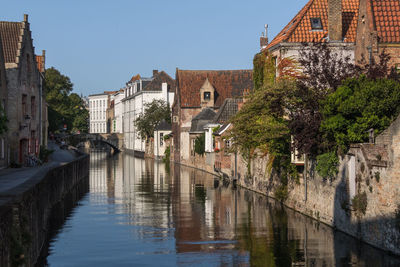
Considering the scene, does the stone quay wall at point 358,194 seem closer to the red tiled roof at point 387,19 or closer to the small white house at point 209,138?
the red tiled roof at point 387,19

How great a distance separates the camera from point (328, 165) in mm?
24359

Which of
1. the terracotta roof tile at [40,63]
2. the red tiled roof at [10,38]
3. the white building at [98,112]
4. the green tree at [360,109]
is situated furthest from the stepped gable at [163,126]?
the white building at [98,112]

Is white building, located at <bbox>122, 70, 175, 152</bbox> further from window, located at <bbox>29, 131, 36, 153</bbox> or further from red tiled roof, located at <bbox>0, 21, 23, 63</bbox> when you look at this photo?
red tiled roof, located at <bbox>0, 21, 23, 63</bbox>

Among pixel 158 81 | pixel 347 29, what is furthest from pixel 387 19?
pixel 158 81

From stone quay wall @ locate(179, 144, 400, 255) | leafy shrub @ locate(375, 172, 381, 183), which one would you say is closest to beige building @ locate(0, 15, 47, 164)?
stone quay wall @ locate(179, 144, 400, 255)

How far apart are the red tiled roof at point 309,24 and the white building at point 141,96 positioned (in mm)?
66077

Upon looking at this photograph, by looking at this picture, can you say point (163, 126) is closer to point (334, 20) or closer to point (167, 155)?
point (167, 155)

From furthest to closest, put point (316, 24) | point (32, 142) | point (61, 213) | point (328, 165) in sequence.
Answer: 1. point (32, 142)
2. point (316, 24)
3. point (61, 213)
4. point (328, 165)

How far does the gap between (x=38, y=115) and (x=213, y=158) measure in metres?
17.1

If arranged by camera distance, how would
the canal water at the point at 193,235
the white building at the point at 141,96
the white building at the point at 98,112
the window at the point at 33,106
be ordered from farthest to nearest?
the white building at the point at 98,112 < the white building at the point at 141,96 < the window at the point at 33,106 < the canal water at the point at 193,235

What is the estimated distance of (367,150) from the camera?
2061 centimetres

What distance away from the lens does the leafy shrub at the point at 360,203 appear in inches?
815

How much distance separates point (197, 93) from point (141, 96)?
38.8 m

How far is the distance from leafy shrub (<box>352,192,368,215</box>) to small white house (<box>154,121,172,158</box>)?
70.9 meters
